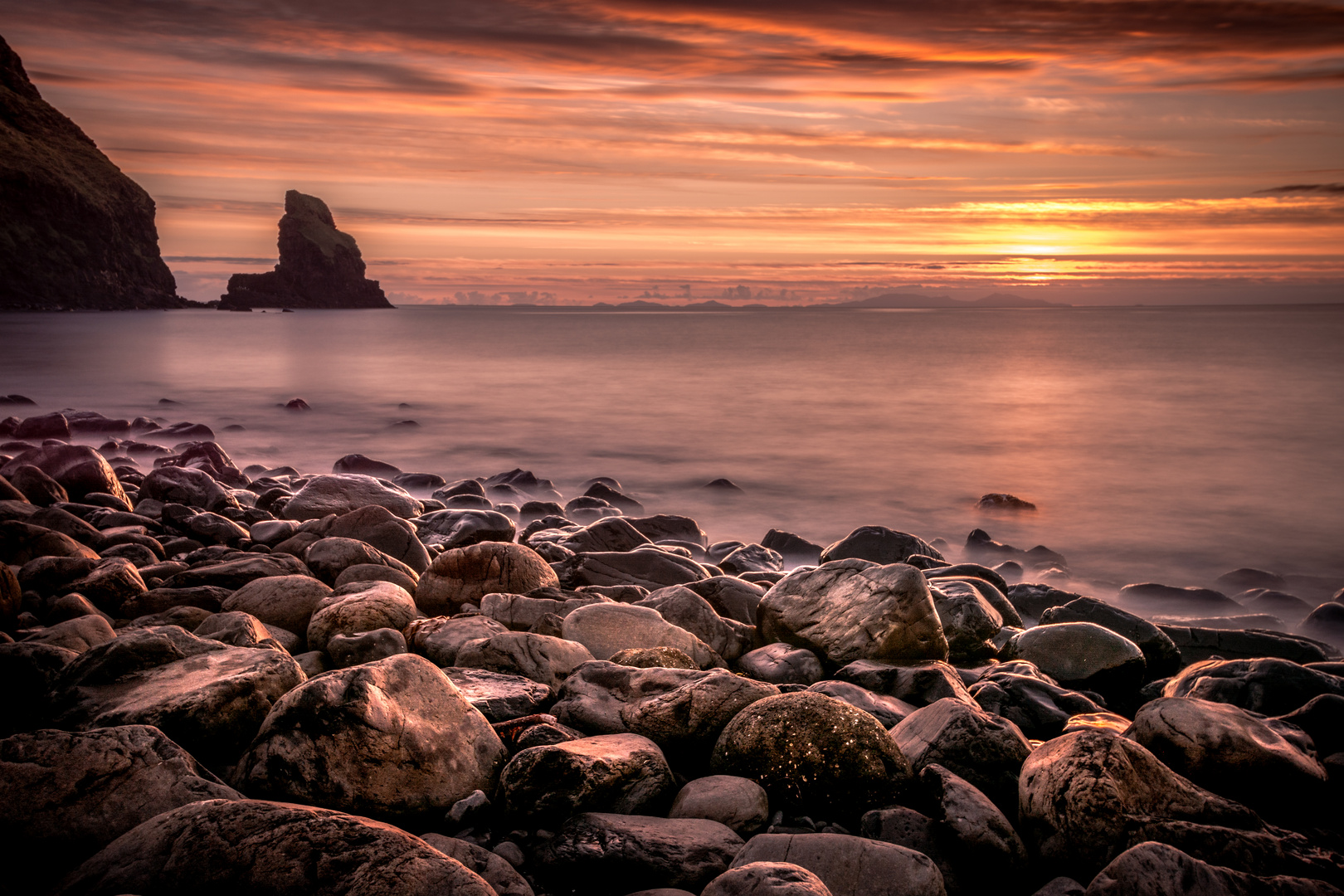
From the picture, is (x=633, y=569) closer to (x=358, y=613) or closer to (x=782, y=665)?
(x=782, y=665)

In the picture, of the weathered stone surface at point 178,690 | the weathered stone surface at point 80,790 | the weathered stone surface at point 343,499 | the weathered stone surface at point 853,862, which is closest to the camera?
the weathered stone surface at point 80,790

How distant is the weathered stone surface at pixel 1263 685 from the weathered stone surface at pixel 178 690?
452cm

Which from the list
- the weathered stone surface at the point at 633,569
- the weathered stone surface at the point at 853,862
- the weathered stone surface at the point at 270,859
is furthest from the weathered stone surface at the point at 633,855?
the weathered stone surface at the point at 633,569

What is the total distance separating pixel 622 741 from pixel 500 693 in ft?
2.59

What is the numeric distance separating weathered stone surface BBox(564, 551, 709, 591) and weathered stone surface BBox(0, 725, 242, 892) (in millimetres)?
4059

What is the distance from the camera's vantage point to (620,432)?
68.1ft

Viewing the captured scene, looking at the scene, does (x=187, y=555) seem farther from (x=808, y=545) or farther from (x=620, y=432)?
(x=620, y=432)

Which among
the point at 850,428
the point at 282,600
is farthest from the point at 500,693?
the point at 850,428

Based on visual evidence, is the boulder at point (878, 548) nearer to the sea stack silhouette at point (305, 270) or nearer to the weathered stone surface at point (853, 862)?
the weathered stone surface at point (853, 862)

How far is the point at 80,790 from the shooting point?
263 cm

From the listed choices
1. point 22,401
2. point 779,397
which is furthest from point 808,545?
point 22,401

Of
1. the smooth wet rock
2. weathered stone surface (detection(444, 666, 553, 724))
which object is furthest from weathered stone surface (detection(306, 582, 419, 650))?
the smooth wet rock

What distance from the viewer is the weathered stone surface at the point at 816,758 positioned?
325 centimetres

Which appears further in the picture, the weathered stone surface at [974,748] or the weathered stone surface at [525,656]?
the weathered stone surface at [525,656]
